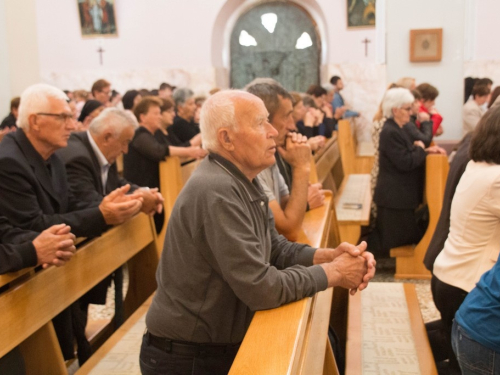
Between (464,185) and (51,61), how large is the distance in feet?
46.2

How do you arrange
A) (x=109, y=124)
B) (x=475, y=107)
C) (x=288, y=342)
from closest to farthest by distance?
(x=288, y=342) → (x=109, y=124) → (x=475, y=107)

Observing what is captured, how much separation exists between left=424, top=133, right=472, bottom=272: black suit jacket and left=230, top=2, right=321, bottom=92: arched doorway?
12424 mm

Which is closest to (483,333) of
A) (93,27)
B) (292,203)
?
(292,203)

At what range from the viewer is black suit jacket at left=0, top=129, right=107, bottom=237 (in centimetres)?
317

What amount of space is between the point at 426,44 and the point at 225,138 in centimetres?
846

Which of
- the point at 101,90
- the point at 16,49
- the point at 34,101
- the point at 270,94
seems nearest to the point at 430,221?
the point at 270,94

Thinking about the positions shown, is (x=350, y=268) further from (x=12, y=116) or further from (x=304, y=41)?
(x=304, y=41)

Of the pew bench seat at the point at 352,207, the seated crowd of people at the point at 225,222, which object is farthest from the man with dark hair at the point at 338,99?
the seated crowd of people at the point at 225,222

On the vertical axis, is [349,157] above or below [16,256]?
below

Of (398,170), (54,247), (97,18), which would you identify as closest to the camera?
(54,247)

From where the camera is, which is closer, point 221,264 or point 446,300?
point 221,264

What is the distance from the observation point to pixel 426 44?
9.88m

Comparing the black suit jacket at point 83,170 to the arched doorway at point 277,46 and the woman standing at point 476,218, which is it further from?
the arched doorway at point 277,46

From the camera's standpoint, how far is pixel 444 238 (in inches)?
130
